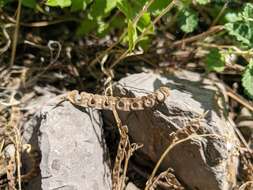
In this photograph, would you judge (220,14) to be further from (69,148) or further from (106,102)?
(69,148)

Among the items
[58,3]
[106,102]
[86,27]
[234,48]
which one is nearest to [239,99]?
[234,48]

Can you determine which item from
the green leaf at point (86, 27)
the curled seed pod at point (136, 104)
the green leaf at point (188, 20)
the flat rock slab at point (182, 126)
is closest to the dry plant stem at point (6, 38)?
the green leaf at point (86, 27)

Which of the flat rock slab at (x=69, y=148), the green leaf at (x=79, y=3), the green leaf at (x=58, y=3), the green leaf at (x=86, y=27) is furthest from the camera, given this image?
the green leaf at (x=86, y=27)

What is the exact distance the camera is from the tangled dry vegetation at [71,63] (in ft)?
6.95

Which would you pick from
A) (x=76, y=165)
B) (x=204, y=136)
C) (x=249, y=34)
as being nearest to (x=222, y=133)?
(x=204, y=136)

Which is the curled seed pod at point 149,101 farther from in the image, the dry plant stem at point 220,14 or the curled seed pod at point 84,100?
the dry plant stem at point 220,14

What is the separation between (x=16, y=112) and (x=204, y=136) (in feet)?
2.51

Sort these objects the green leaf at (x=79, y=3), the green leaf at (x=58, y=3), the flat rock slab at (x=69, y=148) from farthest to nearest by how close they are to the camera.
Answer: the green leaf at (x=79, y=3)
the green leaf at (x=58, y=3)
the flat rock slab at (x=69, y=148)

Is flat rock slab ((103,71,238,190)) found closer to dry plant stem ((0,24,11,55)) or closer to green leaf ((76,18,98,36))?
green leaf ((76,18,98,36))

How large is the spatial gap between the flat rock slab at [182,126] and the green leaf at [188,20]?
9.1 inches

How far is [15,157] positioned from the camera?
1960mm

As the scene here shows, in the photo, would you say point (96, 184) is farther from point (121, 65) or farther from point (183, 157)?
point (121, 65)

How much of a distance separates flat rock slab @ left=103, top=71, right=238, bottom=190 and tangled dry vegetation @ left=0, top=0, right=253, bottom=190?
5 centimetres

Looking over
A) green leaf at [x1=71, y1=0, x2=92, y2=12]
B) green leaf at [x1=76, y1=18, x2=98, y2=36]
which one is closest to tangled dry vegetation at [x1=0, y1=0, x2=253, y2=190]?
green leaf at [x1=76, y1=18, x2=98, y2=36]
